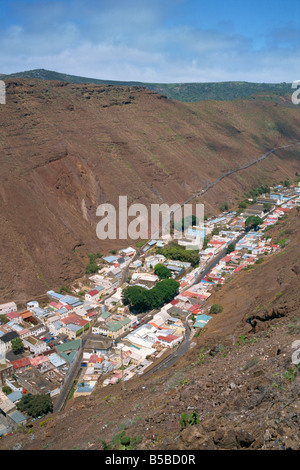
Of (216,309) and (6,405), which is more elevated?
(216,309)

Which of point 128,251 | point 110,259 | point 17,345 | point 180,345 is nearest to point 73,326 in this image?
point 17,345

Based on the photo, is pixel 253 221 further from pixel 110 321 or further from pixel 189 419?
pixel 189 419

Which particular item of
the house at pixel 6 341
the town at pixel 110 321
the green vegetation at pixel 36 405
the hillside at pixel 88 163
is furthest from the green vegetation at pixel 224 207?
the green vegetation at pixel 36 405

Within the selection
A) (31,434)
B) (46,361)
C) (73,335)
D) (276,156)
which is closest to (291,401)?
(31,434)

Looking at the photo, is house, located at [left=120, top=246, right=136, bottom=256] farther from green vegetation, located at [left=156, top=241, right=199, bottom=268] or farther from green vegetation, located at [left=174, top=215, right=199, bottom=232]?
green vegetation, located at [left=174, top=215, right=199, bottom=232]

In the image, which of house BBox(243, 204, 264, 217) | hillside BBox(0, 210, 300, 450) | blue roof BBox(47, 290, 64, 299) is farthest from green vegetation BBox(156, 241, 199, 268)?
hillside BBox(0, 210, 300, 450)

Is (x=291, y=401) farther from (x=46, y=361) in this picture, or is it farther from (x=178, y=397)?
(x=46, y=361)
